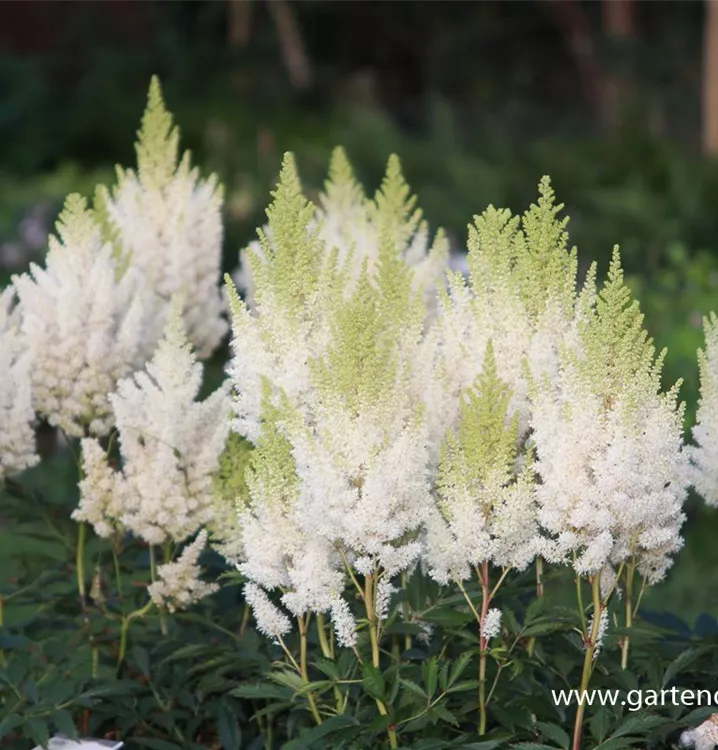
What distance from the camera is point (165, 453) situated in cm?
384

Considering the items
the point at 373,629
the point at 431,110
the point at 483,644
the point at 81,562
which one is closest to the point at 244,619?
the point at 81,562

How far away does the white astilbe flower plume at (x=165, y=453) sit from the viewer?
3.86 metres

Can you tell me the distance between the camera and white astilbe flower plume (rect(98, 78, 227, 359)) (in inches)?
188

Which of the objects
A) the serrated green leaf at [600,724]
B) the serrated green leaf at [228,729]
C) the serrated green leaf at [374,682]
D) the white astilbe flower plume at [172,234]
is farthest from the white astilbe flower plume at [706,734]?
the white astilbe flower plume at [172,234]

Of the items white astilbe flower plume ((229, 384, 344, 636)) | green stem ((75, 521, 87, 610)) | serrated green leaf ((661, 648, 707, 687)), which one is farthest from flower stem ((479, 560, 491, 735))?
green stem ((75, 521, 87, 610))

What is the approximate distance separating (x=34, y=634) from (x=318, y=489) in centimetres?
144

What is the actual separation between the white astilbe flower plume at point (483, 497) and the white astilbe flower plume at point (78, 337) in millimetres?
1249

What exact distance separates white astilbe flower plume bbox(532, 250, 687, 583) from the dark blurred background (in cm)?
329

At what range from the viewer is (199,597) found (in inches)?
155

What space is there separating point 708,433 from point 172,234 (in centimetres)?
203

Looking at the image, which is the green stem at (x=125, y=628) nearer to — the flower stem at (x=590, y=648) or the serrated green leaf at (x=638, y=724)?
the flower stem at (x=590, y=648)

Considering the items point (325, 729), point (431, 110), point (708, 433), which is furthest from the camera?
point (431, 110)

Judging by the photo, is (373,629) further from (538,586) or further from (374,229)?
(374,229)

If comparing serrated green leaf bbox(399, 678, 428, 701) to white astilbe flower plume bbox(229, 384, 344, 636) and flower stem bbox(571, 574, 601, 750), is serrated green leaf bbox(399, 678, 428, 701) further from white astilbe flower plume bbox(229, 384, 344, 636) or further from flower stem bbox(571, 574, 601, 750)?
flower stem bbox(571, 574, 601, 750)
